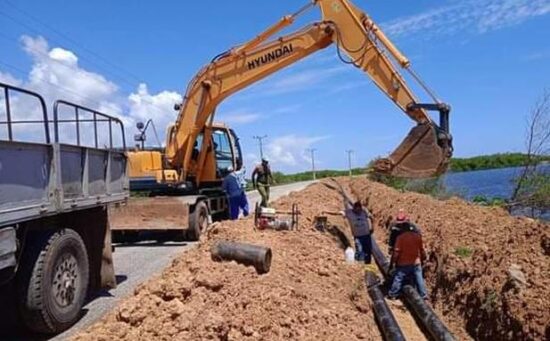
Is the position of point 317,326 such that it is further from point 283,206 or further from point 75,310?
point 283,206

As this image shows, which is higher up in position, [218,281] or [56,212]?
[56,212]

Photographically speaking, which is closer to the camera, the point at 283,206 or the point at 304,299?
the point at 304,299

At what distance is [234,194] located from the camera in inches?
582

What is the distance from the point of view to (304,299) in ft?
Result: 20.8

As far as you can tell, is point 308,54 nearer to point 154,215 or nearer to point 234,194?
point 234,194

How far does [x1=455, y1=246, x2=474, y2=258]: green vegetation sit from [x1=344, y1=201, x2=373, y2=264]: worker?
1.85 m

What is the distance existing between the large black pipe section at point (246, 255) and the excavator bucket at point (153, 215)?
17.5 feet

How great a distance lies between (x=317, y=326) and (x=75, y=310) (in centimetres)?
282

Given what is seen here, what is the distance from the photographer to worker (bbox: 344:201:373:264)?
11.5 m

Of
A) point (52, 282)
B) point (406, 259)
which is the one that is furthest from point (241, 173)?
point (52, 282)

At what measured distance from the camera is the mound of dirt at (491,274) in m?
7.23

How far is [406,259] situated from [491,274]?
1.65m

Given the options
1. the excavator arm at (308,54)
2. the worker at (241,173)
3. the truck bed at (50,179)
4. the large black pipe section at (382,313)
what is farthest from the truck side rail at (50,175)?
the worker at (241,173)

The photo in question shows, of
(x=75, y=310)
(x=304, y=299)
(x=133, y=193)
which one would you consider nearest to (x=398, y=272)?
(x=304, y=299)
